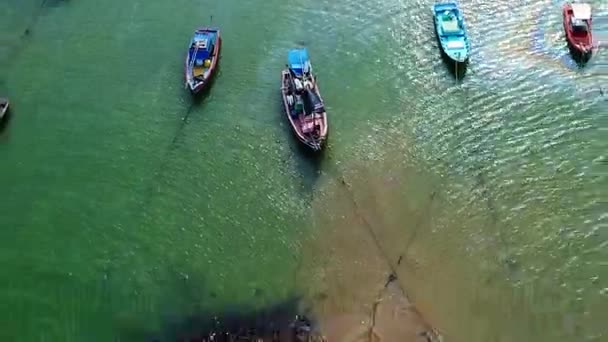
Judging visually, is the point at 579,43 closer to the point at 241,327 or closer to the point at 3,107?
the point at 241,327

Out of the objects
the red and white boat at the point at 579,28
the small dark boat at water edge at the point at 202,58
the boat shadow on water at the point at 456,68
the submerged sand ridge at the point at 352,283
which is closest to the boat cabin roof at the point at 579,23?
the red and white boat at the point at 579,28

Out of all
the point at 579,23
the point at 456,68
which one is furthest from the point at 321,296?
the point at 579,23

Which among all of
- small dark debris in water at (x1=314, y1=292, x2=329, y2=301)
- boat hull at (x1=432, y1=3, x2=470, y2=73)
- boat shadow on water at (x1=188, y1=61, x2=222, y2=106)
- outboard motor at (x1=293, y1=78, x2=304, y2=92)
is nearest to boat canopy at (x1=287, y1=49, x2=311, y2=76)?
outboard motor at (x1=293, y1=78, x2=304, y2=92)

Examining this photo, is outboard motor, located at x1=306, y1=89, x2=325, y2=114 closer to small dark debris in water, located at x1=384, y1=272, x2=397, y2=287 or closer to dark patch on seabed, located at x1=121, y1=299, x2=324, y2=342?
small dark debris in water, located at x1=384, y1=272, x2=397, y2=287

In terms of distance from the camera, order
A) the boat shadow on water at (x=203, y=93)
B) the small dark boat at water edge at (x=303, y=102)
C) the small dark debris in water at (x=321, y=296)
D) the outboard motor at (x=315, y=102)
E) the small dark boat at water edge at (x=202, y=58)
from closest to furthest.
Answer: the small dark debris in water at (x=321, y=296)
the small dark boat at water edge at (x=303, y=102)
the outboard motor at (x=315, y=102)
the boat shadow on water at (x=203, y=93)
the small dark boat at water edge at (x=202, y=58)

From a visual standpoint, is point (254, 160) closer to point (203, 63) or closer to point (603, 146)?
point (203, 63)

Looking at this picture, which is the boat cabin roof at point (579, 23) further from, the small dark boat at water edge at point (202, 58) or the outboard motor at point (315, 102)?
the small dark boat at water edge at point (202, 58)

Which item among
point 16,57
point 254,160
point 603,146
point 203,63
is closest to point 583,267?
point 603,146
